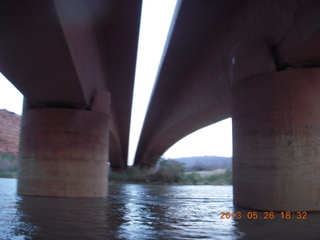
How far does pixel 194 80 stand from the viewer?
15.7m

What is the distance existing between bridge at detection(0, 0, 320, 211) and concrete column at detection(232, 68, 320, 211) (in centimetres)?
2

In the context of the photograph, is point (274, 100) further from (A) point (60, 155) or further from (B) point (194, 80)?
(B) point (194, 80)

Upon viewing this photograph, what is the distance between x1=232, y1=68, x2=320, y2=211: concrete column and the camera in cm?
752

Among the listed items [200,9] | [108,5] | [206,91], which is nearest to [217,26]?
[200,9]

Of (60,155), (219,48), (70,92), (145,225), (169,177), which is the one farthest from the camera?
(169,177)

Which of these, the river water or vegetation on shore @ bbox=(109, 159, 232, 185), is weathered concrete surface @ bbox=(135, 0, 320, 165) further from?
vegetation on shore @ bbox=(109, 159, 232, 185)

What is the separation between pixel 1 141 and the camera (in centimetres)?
6316

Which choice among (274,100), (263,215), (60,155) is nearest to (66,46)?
(60,155)

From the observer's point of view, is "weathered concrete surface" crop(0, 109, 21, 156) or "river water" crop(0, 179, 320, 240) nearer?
"river water" crop(0, 179, 320, 240)

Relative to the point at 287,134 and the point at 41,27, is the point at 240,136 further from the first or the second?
the point at 41,27

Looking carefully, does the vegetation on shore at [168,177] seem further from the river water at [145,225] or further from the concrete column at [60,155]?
the river water at [145,225]

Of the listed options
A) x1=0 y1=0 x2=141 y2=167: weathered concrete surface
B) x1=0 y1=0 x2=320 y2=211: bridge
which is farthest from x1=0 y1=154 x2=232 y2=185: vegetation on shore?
x1=0 y1=0 x2=141 y2=167: weathered concrete surface

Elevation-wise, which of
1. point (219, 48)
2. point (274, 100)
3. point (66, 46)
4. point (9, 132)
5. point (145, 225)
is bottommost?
point (145, 225)

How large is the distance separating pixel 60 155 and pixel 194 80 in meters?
7.13
